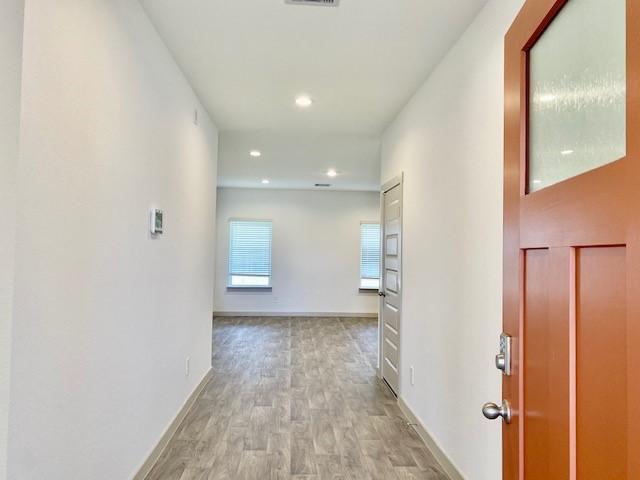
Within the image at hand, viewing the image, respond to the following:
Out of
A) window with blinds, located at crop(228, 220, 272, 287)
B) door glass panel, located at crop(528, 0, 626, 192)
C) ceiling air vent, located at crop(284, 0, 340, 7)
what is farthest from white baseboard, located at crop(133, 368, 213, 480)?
window with blinds, located at crop(228, 220, 272, 287)

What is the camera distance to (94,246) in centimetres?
162

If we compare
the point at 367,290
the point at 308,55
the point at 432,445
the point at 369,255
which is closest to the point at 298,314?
the point at 367,290

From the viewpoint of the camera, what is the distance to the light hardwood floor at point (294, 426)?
243cm

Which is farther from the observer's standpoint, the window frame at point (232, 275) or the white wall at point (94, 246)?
the window frame at point (232, 275)

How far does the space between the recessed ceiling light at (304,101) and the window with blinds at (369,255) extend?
5196 mm

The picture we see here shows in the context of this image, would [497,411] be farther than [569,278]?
Yes

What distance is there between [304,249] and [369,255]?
1387mm

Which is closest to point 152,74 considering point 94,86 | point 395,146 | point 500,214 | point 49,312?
point 94,86

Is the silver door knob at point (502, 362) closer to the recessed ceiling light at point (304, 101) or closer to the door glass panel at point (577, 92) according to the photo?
the door glass panel at point (577, 92)

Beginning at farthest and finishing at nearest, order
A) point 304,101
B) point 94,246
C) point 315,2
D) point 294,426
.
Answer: point 304,101 → point 294,426 → point 315,2 → point 94,246

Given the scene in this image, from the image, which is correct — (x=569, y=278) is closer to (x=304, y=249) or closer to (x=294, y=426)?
(x=294, y=426)

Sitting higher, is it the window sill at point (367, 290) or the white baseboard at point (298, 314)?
the window sill at point (367, 290)

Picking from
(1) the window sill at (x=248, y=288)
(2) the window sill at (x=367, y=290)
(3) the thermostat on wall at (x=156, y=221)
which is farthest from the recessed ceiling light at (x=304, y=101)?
(2) the window sill at (x=367, y=290)

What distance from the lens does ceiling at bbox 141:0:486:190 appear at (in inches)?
81.2
